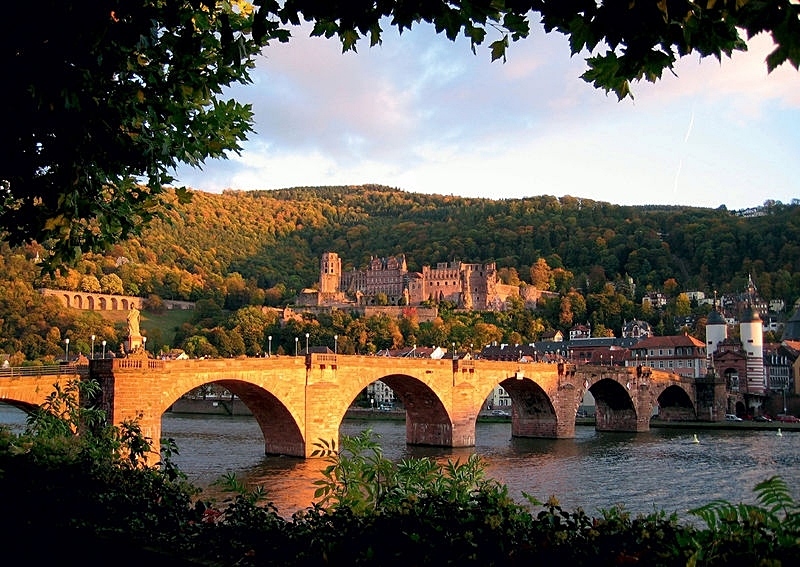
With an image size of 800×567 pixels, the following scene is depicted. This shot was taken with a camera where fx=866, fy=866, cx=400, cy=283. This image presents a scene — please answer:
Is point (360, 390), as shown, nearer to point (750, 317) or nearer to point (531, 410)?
point (531, 410)

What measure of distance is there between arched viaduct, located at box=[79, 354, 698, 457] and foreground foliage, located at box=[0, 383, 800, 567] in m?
22.6

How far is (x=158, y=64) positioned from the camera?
26.5 feet

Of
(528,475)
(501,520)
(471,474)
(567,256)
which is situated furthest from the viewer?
(567,256)

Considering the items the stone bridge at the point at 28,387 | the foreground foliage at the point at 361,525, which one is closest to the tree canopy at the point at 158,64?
the foreground foliage at the point at 361,525

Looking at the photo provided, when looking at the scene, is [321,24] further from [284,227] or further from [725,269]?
[284,227]

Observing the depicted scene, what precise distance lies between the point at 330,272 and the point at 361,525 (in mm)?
148782

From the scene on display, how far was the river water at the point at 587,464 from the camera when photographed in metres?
28.0

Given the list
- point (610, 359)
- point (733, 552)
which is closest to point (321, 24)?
point (733, 552)

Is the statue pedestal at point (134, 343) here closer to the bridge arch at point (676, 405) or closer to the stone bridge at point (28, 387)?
the stone bridge at point (28, 387)

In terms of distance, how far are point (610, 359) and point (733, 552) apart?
85489mm

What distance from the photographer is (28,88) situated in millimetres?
6535

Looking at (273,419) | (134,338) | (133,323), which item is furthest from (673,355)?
(133,323)

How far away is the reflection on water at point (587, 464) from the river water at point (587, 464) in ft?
0.13

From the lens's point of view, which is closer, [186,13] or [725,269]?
[186,13]
